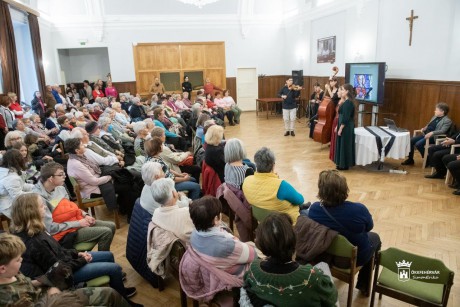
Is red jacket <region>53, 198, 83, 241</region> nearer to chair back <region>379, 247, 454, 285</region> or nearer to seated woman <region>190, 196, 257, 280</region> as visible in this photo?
seated woman <region>190, 196, 257, 280</region>

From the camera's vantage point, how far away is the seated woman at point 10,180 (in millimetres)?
3129

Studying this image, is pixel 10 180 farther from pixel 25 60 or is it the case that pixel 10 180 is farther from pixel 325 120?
pixel 25 60

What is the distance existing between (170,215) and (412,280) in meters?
1.70

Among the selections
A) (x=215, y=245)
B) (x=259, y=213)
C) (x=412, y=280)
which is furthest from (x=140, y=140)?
(x=412, y=280)

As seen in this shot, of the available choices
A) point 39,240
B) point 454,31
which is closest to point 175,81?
point 454,31

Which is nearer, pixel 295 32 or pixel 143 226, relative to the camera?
pixel 143 226

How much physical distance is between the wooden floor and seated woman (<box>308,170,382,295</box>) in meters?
0.65

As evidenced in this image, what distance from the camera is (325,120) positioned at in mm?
6668

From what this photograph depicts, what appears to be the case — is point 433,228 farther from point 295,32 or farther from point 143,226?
point 295,32

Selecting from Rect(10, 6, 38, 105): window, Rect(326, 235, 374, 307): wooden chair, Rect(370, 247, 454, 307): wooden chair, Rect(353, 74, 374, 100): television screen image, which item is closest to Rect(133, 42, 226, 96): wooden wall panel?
Rect(10, 6, 38, 105): window

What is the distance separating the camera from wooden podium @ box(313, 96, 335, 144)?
6.57 m

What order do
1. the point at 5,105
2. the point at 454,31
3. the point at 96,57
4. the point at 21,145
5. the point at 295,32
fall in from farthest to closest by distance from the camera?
the point at 96,57, the point at 295,32, the point at 5,105, the point at 454,31, the point at 21,145

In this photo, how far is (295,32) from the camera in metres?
12.5

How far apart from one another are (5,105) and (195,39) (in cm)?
809
